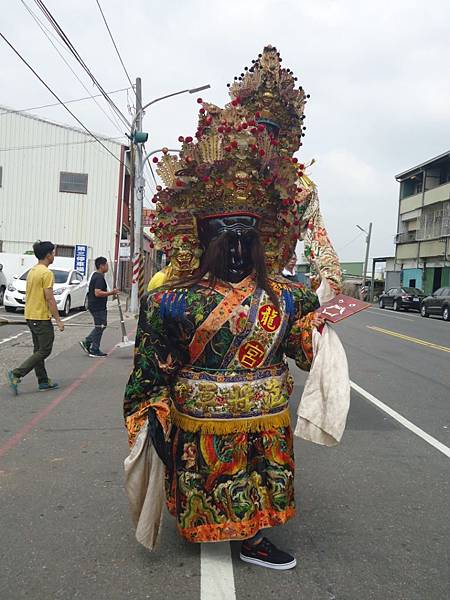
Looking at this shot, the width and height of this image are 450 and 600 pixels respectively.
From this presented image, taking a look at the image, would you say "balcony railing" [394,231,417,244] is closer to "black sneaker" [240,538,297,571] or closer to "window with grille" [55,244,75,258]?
"window with grille" [55,244,75,258]

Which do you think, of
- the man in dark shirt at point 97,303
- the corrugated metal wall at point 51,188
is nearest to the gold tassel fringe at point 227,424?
the man in dark shirt at point 97,303

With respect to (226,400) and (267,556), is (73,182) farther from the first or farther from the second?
(267,556)

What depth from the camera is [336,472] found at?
175 inches

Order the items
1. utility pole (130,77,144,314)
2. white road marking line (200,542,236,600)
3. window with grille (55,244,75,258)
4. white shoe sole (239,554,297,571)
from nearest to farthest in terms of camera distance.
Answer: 1. white road marking line (200,542,236,600)
2. white shoe sole (239,554,297,571)
3. utility pole (130,77,144,314)
4. window with grille (55,244,75,258)

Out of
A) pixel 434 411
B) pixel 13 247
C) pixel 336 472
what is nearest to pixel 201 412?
pixel 336 472

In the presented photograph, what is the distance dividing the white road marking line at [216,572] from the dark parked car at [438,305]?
23261mm

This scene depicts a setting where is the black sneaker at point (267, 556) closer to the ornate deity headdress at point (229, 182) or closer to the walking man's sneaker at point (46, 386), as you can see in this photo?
the ornate deity headdress at point (229, 182)

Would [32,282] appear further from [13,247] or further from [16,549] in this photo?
[13,247]

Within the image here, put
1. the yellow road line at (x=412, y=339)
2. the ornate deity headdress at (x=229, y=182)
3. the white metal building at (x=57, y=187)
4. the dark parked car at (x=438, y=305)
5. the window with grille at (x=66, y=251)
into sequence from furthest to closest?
the window with grille at (x=66, y=251) < the white metal building at (x=57, y=187) < the dark parked car at (x=438, y=305) < the yellow road line at (x=412, y=339) < the ornate deity headdress at (x=229, y=182)

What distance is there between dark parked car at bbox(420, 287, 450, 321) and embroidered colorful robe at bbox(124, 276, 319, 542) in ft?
76.4

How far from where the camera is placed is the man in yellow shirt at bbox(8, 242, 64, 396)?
270 inches

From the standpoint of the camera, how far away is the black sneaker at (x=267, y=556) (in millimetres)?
2916

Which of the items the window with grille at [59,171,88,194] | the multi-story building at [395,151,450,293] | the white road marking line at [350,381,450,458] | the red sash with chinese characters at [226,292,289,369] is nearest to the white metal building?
the window with grille at [59,171,88,194]

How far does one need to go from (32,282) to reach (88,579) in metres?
4.73
